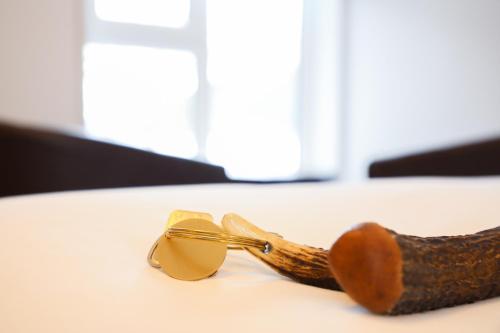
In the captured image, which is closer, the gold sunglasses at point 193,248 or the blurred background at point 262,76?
the gold sunglasses at point 193,248

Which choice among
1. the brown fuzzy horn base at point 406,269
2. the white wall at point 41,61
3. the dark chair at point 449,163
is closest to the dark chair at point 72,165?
the dark chair at point 449,163

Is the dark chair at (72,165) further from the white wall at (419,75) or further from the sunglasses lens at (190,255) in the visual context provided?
the white wall at (419,75)

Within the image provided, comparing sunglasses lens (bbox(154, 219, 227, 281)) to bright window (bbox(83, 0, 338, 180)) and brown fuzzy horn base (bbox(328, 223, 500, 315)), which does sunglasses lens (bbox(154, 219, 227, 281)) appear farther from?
bright window (bbox(83, 0, 338, 180))

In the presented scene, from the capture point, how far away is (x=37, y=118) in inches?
106

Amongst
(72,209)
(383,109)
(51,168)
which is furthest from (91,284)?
(383,109)

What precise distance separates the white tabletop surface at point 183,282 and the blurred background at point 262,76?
1.96m

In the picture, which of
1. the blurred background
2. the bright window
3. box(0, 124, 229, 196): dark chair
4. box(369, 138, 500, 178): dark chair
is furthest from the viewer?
the bright window

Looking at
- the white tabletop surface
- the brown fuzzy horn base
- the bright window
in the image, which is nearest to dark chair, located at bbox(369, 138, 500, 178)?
the white tabletop surface

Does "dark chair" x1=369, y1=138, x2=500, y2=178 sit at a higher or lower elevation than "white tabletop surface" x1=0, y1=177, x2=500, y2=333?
lower

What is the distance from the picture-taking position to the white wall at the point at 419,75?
7.81 feet

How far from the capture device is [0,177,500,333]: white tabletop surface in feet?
0.78

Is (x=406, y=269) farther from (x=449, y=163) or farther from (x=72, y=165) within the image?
(x=449, y=163)

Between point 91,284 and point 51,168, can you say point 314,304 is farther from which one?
point 51,168

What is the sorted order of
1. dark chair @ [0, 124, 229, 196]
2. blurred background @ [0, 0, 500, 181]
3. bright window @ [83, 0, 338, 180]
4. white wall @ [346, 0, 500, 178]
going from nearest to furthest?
dark chair @ [0, 124, 229, 196], white wall @ [346, 0, 500, 178], blurred background @ [0, 0, 500, 181], bright window @ [83, 0, 338, 180]
